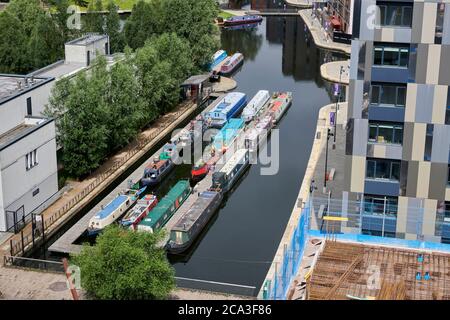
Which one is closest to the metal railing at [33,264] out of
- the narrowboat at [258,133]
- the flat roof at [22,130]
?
the flat roof at [22,130]

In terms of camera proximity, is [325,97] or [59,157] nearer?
[59,157]

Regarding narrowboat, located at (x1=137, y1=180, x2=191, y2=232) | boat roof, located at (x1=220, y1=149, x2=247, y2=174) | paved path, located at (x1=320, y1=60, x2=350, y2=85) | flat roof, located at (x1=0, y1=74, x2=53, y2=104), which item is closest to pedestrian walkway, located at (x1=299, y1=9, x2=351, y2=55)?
paved path, located at (x1=320, y1=60, x2=350, y2=85)

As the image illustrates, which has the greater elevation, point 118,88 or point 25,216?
point 118,88

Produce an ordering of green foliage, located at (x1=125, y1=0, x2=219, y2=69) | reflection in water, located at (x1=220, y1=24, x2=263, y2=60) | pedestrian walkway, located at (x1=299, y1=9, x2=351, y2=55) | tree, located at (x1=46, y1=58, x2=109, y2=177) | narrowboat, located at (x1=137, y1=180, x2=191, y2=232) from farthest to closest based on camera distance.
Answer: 1. reflection in water, located at (x1=220, y1=24, x2=263, y2=60)
2. pedestrian walkway, located at (x1=299, y1=9, x2=351, y2=55)
3. green foliage, located at (x1=125, y1=0, x2=219, y2=69)
4. tree, located at (x1=46, y1=58, x2=109, y2=177)
5. narrowboat, located at (x1=137, y1=180, x2=191, y2=232)

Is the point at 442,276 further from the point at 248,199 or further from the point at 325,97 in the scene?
the point at 325,97

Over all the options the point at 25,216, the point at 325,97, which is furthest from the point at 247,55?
the point at 25,216

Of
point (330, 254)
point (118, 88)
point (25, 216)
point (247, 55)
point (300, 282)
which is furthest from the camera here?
point (247, 55)

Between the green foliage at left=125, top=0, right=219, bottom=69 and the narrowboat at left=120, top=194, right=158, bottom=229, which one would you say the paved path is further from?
the narrowboat at left=120, top=194, right=158, bottom=229
